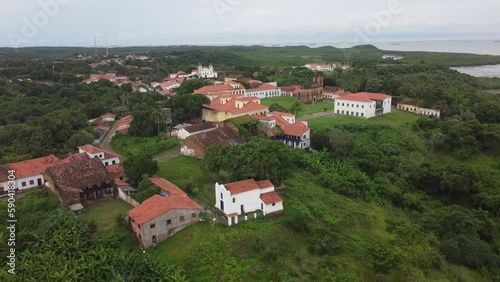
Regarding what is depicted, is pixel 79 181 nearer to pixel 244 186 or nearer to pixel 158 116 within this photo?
pixel 244 186

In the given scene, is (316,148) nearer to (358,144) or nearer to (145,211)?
(358,144)

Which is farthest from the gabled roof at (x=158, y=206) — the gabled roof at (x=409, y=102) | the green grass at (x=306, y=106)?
the gabled roof at (x=409, y=102)

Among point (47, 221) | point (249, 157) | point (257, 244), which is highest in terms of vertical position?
point (249, 157)

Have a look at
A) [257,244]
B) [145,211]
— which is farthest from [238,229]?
[145,211]

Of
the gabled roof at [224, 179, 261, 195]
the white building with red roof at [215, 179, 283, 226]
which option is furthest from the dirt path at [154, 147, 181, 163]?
the gabled roof at [224, 179, 261, 195]

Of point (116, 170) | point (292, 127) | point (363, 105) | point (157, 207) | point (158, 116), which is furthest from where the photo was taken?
point (363, 105)

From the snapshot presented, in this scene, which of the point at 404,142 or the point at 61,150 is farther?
the point at 404,142

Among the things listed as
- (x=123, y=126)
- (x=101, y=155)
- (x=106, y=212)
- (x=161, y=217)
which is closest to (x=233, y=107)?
(x=123, y=126)
